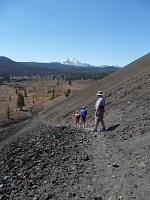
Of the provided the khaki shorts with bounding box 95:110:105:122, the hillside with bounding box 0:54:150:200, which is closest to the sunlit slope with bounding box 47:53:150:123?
the khaki shorts with bounding box 95:110:105:122

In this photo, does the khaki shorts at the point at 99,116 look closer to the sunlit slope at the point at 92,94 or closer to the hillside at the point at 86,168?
the hillside at the point at 86,168

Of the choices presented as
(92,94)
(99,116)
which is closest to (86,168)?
(99,116)

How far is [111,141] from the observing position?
54.0 ft

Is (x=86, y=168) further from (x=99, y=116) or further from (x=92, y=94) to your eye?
(x=92, y=94)

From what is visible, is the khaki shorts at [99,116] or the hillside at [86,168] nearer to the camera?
the hillside at [86,168]

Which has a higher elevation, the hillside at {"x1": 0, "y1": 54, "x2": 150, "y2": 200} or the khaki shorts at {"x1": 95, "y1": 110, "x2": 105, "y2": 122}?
the khaki shorts at {"x1": 95, "y1": 110, "x2": 105, "y2": 122}

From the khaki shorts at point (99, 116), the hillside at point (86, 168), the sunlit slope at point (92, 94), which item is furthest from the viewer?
the sunlit slope at point (92, 94)

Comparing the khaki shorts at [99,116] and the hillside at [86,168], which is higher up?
the khaki shorts at [99,116]

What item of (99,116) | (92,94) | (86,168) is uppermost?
(99,116)

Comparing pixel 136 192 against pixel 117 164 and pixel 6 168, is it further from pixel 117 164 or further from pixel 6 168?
pixel 6 168

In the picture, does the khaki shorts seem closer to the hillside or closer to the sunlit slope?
the hillside

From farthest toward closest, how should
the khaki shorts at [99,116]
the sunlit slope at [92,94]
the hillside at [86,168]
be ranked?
the sunlit slope at [92,94], the khaki shorts at [99,116], the hillside at [86,168]

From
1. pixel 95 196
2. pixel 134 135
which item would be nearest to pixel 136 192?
pixel 95 196

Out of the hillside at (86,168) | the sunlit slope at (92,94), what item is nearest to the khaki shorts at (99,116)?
the hillside at (86,168)
